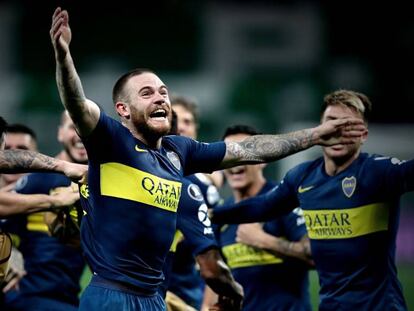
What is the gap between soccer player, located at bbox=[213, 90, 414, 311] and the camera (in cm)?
629

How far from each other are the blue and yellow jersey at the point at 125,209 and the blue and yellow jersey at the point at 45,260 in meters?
2.30

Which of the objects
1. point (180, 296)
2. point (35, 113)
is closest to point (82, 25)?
point (35, 113)

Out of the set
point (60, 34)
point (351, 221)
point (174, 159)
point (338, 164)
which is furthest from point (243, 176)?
point (60, 34)

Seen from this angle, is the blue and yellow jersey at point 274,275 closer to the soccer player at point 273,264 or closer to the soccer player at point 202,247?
the soccer player at point 273,264

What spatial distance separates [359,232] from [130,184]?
1.98 m

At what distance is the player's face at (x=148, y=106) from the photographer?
5.40 meters

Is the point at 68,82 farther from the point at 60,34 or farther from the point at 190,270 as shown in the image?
the point at 190,270

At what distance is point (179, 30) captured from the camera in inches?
1056

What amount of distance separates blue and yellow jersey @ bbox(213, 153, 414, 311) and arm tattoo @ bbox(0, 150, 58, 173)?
2014mm

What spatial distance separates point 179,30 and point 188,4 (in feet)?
3.98

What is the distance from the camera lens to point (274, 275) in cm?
753

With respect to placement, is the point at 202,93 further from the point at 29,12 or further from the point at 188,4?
the point at 29,12

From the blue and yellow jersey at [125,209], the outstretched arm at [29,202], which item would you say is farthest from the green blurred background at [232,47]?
the blue and yellow jersey at [125,209]

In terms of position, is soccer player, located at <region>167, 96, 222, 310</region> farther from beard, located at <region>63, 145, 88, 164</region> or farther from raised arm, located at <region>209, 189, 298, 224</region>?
beard, located at <region>63, 145, 88, 164</region>
